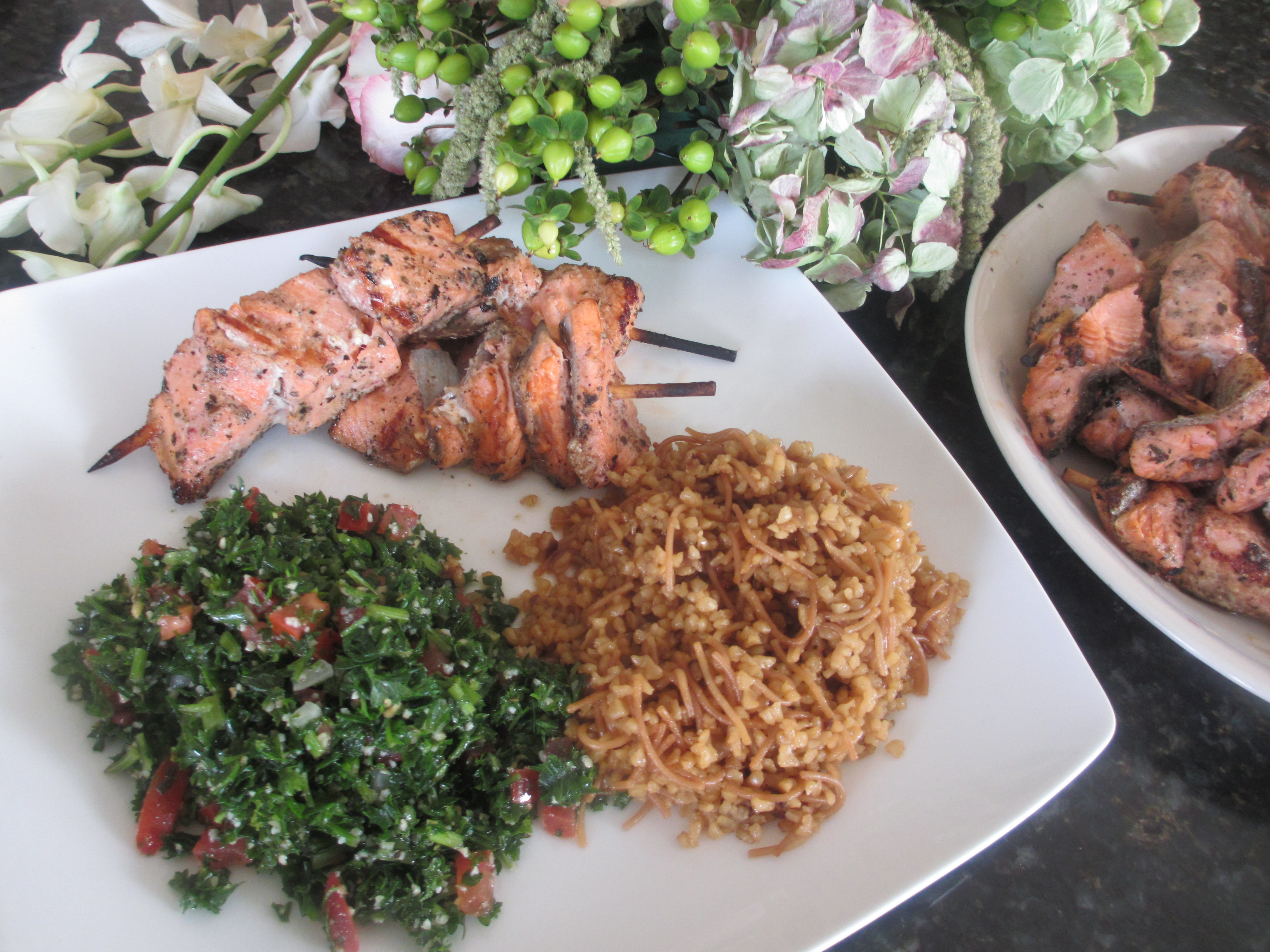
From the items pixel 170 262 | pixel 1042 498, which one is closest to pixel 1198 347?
pixel 1042 498

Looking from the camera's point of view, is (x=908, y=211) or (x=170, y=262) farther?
(x=908, y=211)

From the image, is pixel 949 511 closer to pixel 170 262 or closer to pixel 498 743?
pixel 498 743

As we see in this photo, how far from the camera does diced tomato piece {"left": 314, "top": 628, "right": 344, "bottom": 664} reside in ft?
6.07

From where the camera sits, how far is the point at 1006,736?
2062 millimetres

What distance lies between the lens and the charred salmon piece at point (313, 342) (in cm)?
221

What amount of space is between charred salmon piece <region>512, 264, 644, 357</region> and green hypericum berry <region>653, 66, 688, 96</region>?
57 centimetres

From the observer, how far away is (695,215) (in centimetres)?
252

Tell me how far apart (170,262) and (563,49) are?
1.42 m

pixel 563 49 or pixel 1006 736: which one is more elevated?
pixel 563 49

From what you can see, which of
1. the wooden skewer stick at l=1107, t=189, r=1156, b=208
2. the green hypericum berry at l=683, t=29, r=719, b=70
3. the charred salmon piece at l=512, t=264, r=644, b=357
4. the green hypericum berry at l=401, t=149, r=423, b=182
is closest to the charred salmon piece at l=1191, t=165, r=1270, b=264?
the wooden skewer stick at l=1107, t=189, r=1156, b=208

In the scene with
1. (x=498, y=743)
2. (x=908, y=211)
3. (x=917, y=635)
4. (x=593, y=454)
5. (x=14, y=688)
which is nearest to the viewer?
(x=14, y=688)

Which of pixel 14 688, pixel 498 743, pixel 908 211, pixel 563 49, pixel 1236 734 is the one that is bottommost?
pixel 1236 734

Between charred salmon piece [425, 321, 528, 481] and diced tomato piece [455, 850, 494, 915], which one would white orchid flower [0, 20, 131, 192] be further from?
diced tomato piece [455, 850, 494, 915]

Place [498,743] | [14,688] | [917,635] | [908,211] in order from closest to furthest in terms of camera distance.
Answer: [14,688] < [498,743] < [917,635] < [908,211]
